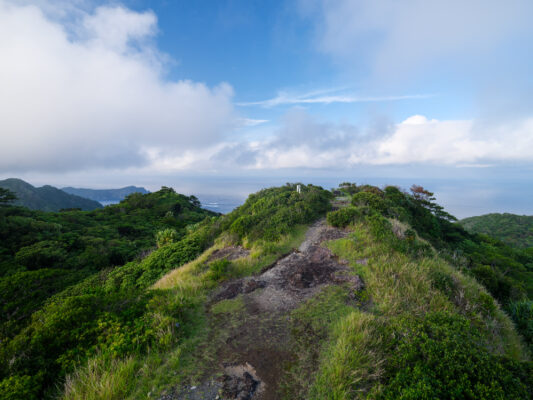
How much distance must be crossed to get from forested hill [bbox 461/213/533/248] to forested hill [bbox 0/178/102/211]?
533 feet

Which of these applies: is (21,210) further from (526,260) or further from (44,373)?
(526,260)

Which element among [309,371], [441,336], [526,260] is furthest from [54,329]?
[526,260]

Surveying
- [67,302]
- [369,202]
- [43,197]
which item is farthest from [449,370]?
[43,197]

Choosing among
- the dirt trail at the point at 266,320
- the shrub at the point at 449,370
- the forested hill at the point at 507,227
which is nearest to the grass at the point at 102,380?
the dirt trail at the point at 266,320

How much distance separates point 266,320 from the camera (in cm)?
507

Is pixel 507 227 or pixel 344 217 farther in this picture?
pixel 507 227

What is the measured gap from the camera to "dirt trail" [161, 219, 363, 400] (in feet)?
11.2

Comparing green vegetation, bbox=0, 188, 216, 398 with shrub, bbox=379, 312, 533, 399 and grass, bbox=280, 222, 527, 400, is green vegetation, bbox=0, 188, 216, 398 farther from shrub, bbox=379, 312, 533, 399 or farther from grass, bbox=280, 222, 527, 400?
shrub, bbox=379, 312, 533, 399

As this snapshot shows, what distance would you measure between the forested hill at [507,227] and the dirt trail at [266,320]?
196 ft

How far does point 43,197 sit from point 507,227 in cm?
20302

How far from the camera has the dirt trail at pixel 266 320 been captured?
11.2ft

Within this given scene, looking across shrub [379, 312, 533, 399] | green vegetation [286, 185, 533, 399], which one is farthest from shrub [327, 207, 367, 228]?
shrub [379, 312, 533, 399]

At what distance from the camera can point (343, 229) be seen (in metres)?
10.9

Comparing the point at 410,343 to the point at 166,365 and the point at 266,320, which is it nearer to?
the point at 266,320
